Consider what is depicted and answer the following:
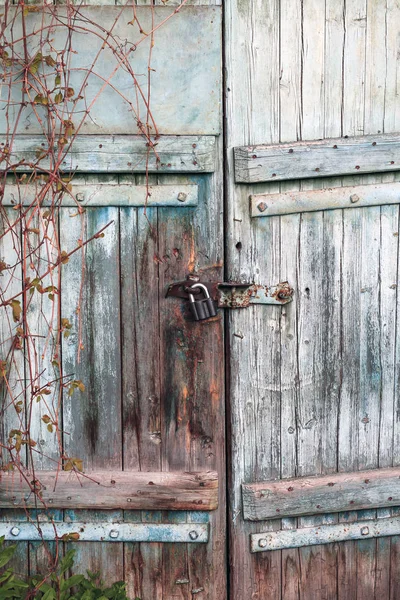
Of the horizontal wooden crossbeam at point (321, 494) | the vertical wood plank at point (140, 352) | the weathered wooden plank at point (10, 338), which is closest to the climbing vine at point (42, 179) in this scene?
the weathered wooden plank at point (10, 338)

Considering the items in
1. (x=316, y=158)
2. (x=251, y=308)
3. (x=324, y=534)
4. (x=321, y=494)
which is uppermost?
Result: (x=316, y=158)

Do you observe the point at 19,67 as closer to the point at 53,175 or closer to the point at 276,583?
the point at 53,175

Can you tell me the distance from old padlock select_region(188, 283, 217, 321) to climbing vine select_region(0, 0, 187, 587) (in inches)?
15.8

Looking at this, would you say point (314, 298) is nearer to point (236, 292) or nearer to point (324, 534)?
point (236, 292)

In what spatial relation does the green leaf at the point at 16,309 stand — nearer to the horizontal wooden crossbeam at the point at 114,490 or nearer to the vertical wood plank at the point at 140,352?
the vertical wood plank at the point at 140,352

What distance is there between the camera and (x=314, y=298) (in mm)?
3152

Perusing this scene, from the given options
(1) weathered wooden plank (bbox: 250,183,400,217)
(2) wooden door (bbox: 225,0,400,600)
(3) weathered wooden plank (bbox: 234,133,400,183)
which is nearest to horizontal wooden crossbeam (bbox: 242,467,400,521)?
(2) wooden door (bbox: 225,0,400,600)

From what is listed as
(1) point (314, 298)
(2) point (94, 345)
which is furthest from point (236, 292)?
(2) point (94, 345)

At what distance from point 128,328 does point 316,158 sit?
3.04 feet

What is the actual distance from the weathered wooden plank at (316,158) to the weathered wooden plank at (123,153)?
151 mm

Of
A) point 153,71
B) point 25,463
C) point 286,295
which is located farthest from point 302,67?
point 25,463

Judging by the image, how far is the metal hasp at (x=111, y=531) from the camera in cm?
320

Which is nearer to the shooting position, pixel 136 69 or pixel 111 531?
pixel 136 69

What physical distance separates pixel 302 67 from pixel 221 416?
131 centimetres
